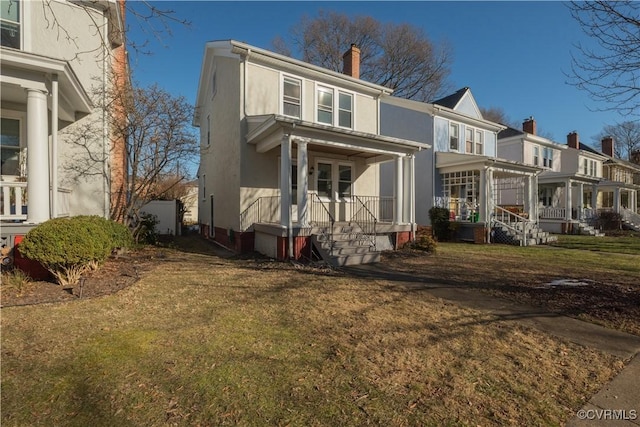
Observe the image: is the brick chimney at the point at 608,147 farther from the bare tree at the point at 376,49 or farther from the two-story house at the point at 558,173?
the bare tree at the point at 376,49

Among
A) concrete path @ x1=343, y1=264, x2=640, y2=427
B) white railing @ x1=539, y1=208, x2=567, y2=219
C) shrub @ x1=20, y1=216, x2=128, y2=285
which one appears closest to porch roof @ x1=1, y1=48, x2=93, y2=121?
shrub @ x1=20, y1=216, x2=128, y2=285

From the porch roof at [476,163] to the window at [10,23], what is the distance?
644 inches

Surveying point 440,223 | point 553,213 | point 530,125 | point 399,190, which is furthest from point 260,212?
point 530,125

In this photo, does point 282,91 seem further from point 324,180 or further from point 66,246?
point 66,246

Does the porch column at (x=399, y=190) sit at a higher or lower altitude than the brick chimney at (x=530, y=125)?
lower

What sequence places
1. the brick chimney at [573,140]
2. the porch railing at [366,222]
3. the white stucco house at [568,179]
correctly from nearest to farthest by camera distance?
the porch railing at [366,222] → the white stucco house at [568,179] → the brick chimney at [573,140]

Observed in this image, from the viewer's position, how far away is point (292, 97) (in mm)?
11859

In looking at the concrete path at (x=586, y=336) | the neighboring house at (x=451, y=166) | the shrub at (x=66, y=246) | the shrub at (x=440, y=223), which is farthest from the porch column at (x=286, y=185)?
the shrub at (x=440, y=223)

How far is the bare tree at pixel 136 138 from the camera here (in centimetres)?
980

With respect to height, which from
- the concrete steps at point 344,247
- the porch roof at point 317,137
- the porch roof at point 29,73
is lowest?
the concrete steps at point 344,247

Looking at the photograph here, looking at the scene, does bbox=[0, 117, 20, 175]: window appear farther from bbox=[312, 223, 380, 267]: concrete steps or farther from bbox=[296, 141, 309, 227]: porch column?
bbox=[312, 223, 380, 267]: concrete steps

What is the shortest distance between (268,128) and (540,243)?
13220mm

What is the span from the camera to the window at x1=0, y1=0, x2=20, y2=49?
315 inches

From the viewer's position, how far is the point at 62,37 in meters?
9.15
